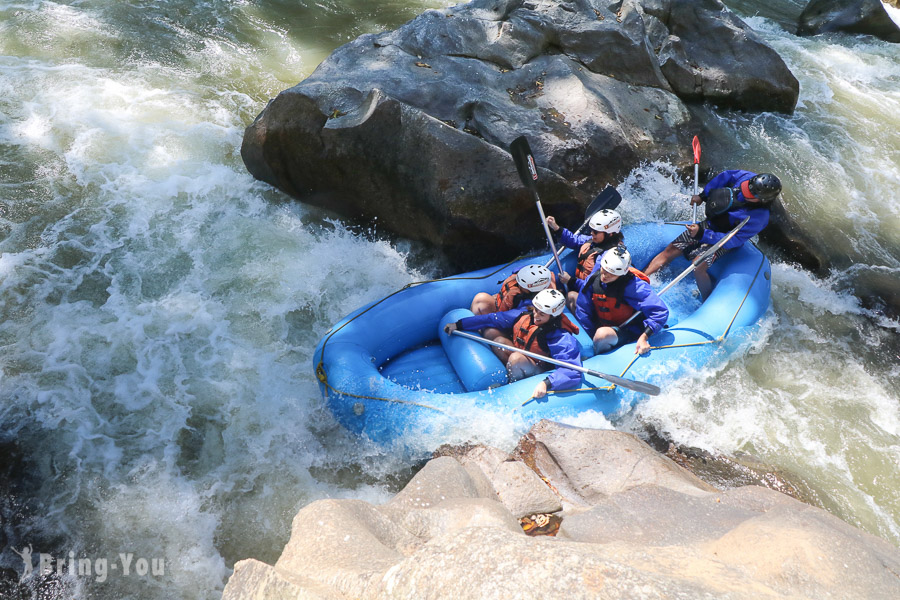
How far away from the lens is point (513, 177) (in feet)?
15.7

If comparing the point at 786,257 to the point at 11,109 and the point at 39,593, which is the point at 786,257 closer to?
the point at 39,593

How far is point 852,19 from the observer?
31.8ft

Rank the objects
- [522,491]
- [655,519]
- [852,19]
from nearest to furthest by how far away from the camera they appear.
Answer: [655,519], [522,491], [852,19]

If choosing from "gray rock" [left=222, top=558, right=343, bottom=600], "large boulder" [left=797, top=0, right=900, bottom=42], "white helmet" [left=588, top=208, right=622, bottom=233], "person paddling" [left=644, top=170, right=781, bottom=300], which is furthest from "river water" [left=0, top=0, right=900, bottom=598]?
"large boulder" [left=797, top=0, right=900, bottom=42]

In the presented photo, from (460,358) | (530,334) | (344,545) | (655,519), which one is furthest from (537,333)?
(344,545)

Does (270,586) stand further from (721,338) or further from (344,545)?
(721,338)

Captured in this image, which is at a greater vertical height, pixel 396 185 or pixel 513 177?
pixel 513 177

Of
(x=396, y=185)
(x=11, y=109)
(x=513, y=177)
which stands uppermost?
(x=513, y=177)

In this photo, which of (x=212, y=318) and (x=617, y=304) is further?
(x=212, y=318)

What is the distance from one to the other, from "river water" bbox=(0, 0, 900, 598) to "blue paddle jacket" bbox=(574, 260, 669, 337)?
0.47m

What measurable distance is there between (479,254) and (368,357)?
1490 millimetres

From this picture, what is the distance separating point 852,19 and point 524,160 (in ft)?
27.7

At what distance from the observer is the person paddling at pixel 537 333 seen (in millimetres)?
4039

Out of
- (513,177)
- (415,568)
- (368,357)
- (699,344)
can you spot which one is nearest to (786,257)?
(699,344)
